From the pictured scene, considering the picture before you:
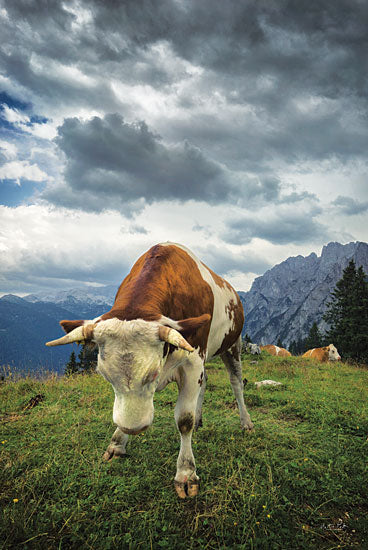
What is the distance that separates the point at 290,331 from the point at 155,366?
212m

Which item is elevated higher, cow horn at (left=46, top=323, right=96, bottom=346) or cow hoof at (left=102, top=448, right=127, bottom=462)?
cow horn at (left=46, top=323, right=96, bottom=346)

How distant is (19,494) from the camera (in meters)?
3.12

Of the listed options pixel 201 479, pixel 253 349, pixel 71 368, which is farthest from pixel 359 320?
pixel 201 479

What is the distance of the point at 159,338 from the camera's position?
2.72 m

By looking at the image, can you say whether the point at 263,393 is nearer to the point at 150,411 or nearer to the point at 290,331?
the point at 150,411

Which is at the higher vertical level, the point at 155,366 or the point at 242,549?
the point at 155,366

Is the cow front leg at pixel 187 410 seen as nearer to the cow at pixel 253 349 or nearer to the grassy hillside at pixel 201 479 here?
the grassy hillside at pixel 201 479

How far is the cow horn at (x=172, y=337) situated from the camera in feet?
8.45

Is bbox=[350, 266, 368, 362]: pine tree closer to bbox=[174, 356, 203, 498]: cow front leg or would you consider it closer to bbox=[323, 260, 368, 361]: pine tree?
bbox=[323, 260, 368, 361]: pine tree

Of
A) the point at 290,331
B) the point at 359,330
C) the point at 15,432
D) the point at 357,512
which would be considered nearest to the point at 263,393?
the point at 357,512

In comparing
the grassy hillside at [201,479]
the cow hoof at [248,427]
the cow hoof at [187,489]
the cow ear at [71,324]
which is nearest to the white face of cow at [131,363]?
the cow ear at [71,324]

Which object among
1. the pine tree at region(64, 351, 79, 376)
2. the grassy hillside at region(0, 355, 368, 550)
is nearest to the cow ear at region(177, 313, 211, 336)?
the grassy hillside at region(0, 355, 368, 550)

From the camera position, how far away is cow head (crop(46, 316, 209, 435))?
2.67 meters

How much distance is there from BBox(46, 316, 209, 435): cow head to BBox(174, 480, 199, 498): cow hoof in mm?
1251
